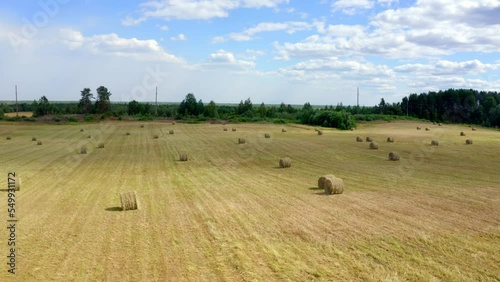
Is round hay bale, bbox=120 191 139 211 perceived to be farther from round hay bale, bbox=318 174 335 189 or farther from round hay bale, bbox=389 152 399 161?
round hay bale, bbox=389 152 399 161

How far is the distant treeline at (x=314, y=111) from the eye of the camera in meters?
104

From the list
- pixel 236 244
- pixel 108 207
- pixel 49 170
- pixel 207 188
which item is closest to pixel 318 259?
pixel 236 244

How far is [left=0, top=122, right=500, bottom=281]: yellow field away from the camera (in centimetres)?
1072

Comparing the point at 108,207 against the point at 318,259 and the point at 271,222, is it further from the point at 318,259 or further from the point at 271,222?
the point at 318,259

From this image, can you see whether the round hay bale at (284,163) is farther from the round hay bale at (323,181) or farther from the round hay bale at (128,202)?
the round hay bale at (128,202)

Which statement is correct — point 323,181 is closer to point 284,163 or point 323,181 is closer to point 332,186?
point 332,186

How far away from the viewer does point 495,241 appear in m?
12.6

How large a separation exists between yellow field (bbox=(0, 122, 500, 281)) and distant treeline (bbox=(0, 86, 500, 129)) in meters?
63.5

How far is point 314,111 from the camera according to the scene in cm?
10544

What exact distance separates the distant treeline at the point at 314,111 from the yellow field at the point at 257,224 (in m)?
63.5

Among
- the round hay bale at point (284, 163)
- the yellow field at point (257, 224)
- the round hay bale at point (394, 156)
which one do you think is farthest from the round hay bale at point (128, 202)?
the round hay bale at point (394, 156)

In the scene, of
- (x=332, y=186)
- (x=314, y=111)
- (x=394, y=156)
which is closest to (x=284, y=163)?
(x=394, y=156)

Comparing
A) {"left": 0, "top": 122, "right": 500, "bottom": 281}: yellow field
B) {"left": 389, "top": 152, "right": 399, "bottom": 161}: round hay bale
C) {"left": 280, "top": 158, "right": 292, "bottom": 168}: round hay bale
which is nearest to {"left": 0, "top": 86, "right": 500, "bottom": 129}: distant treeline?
{"left": 389, "top": 152, "right": 399, "bottom": 161}: round hay bale

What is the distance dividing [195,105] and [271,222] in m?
116
